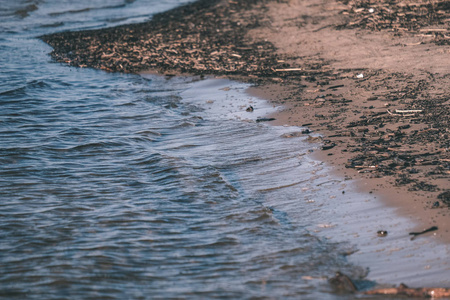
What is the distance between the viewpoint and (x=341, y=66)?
35.6 ft

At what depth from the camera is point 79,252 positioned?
207 inches

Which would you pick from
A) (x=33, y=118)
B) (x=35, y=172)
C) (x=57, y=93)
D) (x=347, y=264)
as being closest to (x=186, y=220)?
(x=347, y=264)

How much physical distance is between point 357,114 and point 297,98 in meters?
1.49

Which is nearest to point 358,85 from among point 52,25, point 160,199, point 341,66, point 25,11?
point 341,66

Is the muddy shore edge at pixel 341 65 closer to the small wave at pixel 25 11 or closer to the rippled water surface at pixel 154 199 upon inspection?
the rippled water surface at pixel 154 199

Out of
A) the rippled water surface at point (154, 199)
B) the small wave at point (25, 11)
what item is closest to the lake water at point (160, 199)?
the rippled water surface at point (154, 199)

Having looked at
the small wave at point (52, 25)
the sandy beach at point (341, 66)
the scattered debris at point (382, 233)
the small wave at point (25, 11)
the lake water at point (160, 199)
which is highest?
the small wave at point (25, 11)

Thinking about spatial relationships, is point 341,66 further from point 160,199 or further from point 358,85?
point 160,199

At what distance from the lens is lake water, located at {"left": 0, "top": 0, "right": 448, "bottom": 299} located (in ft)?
15.8

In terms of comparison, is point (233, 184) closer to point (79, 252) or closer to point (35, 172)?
point (79, 252)

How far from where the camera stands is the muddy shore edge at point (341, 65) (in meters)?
6.48

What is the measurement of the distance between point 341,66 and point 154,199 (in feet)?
19.2

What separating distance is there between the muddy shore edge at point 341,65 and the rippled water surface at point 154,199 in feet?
2.43

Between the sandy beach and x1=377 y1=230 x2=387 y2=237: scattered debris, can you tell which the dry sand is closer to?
the sandy beach
